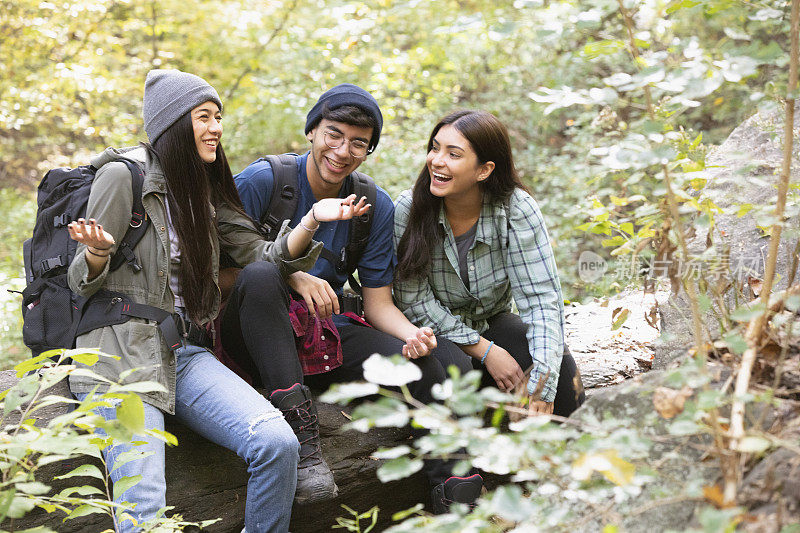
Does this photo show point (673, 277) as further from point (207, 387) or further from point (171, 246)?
point (171, 246)

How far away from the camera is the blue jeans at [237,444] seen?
7.50 feet

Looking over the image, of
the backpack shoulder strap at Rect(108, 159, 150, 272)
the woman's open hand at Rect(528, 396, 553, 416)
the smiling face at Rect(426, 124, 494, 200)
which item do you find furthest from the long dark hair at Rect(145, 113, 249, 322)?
the woman's open hand at Rect(528, 396, 553, 416)

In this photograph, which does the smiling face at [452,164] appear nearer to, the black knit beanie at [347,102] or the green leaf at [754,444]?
the black knit beanie at [347,102]

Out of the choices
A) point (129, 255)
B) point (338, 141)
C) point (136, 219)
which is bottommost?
point (129, 255)

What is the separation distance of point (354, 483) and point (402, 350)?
64cm

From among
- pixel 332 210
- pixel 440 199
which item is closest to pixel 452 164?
pixel 440 199

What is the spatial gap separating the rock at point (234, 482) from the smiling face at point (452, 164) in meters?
1.15

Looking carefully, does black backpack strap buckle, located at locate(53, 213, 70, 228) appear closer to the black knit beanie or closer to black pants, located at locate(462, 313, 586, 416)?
the black knit beanie

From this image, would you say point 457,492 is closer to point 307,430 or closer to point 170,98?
point 307,430

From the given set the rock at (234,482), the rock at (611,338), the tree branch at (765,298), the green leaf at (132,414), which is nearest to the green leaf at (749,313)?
the tree branch at (765,298)

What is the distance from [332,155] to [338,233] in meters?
0.39

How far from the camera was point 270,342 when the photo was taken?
2.67 meters

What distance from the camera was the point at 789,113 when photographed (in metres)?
1.64

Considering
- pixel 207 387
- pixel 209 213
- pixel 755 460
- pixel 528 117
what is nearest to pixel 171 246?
pixel 209 213
